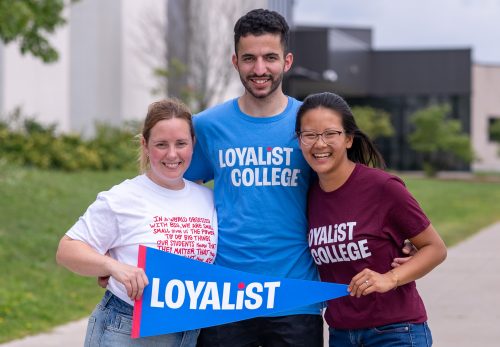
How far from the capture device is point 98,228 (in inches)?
141

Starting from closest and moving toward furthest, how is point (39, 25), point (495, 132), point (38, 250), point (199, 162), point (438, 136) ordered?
point (199, 162) < point (38, 250) < point (39, 25) < point (438, 136) < point (495, 132)

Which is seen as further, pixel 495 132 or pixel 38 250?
pixel 495 132

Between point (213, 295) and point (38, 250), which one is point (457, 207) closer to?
point (38, 250)

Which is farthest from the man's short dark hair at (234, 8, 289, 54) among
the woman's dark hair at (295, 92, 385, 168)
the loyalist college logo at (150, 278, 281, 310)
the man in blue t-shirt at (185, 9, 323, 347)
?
the loyalist college logo at (150, 278, 281, 310)

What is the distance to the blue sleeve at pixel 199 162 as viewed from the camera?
163 inches

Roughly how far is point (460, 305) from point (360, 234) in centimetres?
613

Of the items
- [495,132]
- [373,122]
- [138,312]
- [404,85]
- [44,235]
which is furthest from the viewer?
[495,132]

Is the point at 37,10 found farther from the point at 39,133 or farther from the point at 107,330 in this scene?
the point at 107,330

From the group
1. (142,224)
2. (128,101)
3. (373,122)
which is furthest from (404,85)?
(142,224)

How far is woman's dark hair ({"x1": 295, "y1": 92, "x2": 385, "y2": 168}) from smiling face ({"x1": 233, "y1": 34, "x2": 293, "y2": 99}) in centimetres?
22

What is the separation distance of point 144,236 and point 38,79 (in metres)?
21.1

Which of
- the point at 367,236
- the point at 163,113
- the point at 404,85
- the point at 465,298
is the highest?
the point at 404,85

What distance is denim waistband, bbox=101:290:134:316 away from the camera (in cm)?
364

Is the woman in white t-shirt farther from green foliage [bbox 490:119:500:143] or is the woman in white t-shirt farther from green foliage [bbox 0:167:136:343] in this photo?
green foliage [bbox 490:119:500:143]
